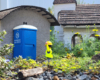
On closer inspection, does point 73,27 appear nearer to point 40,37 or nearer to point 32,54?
point 40,37

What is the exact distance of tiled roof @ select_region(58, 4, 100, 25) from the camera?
1222 cm

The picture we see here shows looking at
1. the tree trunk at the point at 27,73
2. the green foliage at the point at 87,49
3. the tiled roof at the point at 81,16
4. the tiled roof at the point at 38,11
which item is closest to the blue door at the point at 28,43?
the tiled roof at the point at 38,11

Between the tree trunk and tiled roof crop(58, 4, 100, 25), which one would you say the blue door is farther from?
tiled roof crop(58, 4, 100, 25)

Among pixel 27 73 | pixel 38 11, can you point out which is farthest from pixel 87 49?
pixel 27 73

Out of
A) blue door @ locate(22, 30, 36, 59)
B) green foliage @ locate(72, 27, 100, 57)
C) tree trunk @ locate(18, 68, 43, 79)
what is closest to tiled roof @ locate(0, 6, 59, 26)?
blue door @ locate(22, 30, 36, 59)

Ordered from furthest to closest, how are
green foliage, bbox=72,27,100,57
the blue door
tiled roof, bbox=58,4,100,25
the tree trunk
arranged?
1. tiled roof, bbox=58,4,100,25
2. green foliage, bbox=72,27,100,57
3. the blue door
4. the tree trunk

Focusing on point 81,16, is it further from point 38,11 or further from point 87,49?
point 38,11

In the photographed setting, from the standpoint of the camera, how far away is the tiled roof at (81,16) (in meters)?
12.2

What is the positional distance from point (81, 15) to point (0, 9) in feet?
20.7

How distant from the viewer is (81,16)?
12820 millimetres

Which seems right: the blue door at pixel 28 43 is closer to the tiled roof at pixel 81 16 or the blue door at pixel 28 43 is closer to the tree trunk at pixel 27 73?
the tree trunk at pixel 27 73

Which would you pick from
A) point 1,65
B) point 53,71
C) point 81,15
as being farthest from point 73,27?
point 1,65

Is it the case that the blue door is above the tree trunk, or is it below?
above

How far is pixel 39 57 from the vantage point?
923cm
